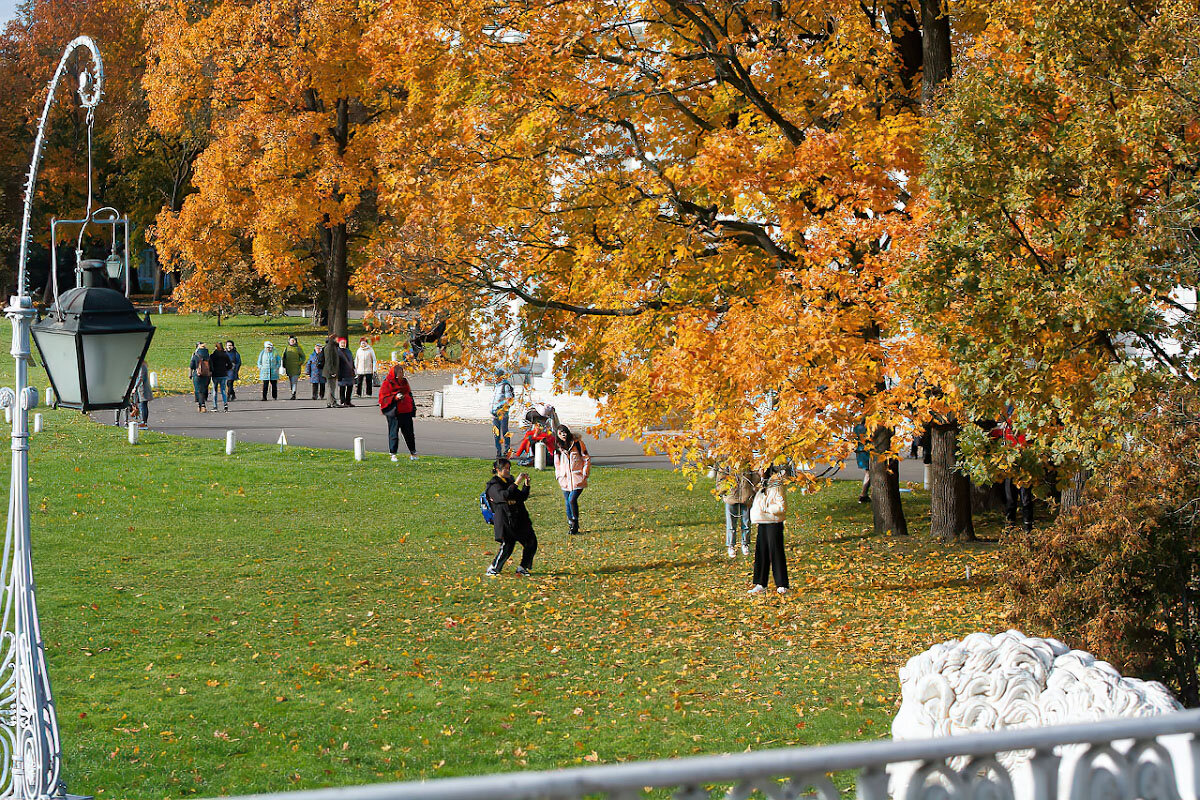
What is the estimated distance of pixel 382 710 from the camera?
1061 centimetres

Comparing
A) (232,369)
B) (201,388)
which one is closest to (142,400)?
(201,388)

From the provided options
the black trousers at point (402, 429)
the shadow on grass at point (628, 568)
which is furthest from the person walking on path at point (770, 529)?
the black trousers at point (402, 429)

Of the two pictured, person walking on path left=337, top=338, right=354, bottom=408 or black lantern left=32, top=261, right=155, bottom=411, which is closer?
black lantern left=32, top=261, right=155, bottom=411

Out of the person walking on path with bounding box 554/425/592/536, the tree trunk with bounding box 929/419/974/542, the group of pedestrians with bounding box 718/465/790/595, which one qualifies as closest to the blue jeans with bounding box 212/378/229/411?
the person walking on path with bounding box 554/425/592/536

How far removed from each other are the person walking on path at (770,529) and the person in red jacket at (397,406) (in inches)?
435

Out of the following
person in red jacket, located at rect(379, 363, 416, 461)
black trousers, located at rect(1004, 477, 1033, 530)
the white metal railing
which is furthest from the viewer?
person in red jacket, located at rect(379, 363, 416, 461)

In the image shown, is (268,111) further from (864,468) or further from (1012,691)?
(1012,691)

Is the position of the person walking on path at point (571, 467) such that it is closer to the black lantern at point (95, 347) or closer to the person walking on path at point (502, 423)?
the person walking on path at point (502, 423)

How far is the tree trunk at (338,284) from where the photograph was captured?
→ 4266cm

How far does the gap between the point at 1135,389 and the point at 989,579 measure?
21.6 ft

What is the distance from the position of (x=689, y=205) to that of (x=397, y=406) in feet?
34.2

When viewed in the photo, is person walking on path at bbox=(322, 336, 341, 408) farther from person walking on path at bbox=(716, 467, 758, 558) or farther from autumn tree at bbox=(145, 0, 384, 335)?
person walking on path at bbox=(716, 467, 758, 558)

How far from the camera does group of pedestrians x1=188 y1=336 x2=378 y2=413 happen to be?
1304 inches

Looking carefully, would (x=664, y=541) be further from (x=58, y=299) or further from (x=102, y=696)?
(x=58, y=299)
